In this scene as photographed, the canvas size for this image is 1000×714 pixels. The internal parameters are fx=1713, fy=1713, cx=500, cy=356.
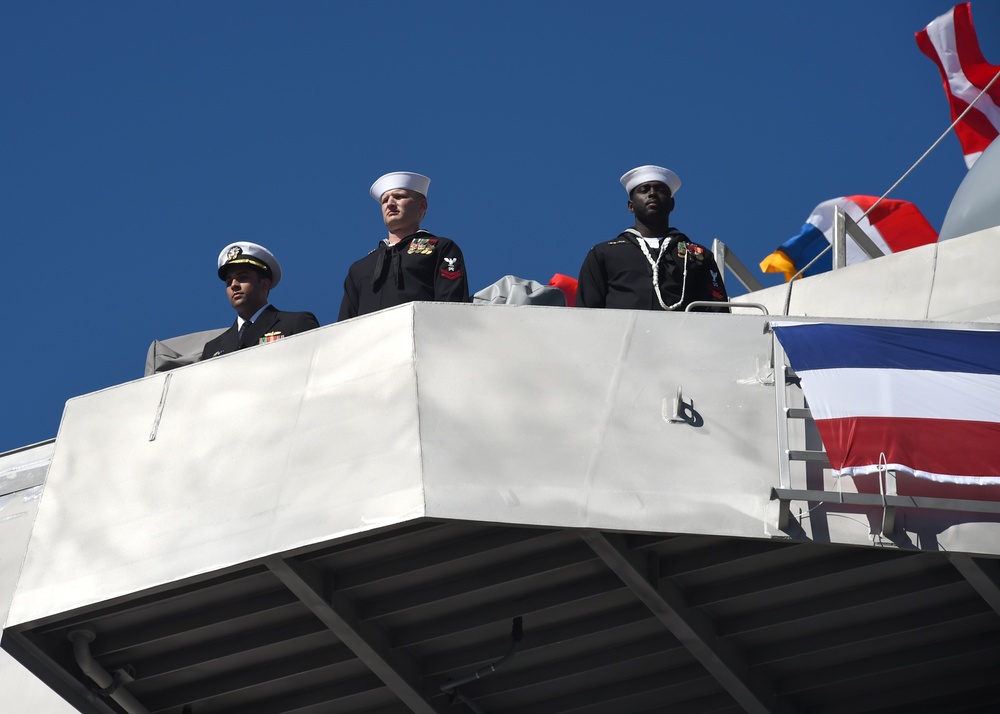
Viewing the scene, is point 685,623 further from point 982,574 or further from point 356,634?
point 356,634

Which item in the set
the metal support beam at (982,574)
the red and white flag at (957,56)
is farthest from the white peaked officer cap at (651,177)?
the red and white flag at (957,56)

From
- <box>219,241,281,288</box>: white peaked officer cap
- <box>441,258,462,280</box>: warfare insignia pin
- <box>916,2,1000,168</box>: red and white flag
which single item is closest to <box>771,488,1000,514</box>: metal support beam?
<box>441,258,462,280</box>: warfare insignia pin

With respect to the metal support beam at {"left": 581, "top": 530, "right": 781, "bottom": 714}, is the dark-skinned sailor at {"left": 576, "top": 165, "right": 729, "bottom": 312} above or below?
above

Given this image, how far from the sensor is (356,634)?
948 cm

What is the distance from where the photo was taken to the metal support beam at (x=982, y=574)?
8516 millimetres

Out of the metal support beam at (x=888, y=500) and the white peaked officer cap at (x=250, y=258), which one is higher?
the white peaked officer cap at (x=250, y=258)

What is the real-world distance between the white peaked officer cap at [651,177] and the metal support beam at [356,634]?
307 centimetres

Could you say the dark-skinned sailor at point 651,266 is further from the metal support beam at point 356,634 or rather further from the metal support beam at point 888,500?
the metal support beam at point 356,634

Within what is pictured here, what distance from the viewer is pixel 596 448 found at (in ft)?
28.5

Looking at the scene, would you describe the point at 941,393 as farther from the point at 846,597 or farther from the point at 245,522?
the point at 245,522

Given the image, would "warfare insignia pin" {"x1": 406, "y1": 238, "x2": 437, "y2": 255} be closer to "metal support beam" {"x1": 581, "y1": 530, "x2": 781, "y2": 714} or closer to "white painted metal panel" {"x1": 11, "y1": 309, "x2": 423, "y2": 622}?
"white painted metal panel" {"x1": 11, "y1": 309, "x2": 423, "y2": 622}

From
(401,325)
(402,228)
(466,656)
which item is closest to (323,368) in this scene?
(401,325)

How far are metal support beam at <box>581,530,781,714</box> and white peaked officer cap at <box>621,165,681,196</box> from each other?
8.30 feet

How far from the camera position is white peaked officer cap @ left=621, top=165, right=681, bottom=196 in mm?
10352
